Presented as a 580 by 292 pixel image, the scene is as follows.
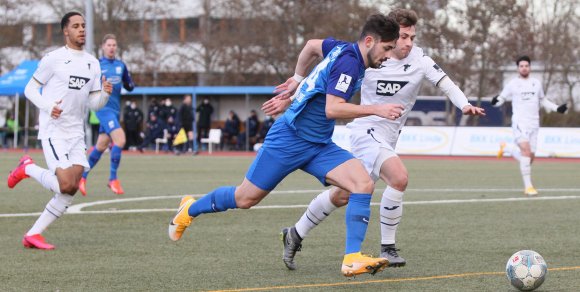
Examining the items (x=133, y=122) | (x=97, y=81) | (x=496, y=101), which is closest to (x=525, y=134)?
(x=496, y=101)

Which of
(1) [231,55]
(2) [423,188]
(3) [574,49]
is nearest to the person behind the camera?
(2) [423,188]

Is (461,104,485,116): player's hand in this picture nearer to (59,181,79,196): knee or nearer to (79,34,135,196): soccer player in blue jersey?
(59,181,79,196): knee

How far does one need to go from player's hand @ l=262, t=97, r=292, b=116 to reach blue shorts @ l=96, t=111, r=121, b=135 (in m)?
8.46

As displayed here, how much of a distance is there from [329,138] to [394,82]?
1374 millimetres

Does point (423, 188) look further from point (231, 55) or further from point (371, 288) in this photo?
point (231, 55)

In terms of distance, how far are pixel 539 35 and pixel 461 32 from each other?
16.8 ft

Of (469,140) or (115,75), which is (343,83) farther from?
(469,140)

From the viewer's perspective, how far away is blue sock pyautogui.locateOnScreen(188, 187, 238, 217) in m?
8.26

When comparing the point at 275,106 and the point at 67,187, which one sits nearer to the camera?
the point at 275,106

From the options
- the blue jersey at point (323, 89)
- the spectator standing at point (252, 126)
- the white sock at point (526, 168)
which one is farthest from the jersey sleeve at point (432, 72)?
the spectator standing at point (252, 126)

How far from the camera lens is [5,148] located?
45.3 meters

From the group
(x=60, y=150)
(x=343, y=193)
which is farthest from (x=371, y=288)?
(x=60, y=150)

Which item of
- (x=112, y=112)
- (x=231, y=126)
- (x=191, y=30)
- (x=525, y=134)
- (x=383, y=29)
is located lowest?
(x=231, y=126)

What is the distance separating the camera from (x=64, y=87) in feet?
33.9
